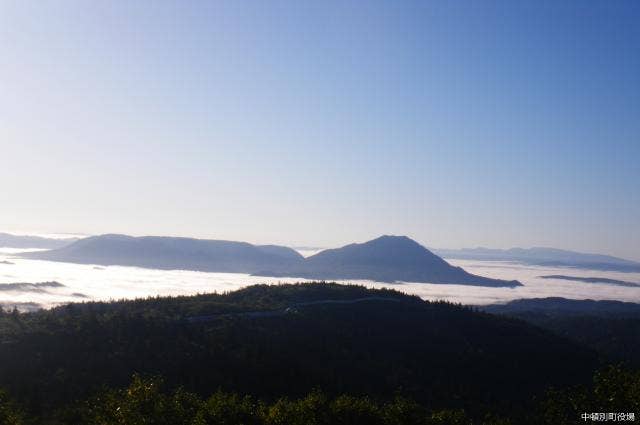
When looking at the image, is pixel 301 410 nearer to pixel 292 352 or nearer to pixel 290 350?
pixel 292 352

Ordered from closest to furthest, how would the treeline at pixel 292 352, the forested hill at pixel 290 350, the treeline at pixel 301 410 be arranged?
the treeline at pixel 301 410 < the treeline at pixel 292 352 < the forested hill at pixel 290 350

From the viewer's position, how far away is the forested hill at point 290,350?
292 feet

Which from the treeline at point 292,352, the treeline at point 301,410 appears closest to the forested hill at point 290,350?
the treeline at point 292,352

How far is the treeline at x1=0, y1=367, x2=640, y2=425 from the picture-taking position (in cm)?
4525

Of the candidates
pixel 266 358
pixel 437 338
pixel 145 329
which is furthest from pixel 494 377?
pixel 145 329

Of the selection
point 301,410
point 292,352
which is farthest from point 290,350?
point 301,410

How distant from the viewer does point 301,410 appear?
177 feet

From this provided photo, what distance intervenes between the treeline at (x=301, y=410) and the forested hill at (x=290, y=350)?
85.9ft

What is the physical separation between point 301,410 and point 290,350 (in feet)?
192

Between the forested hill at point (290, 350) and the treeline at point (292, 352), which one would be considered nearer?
the treeline at point (292, 352)

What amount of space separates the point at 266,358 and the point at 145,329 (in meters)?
26.5

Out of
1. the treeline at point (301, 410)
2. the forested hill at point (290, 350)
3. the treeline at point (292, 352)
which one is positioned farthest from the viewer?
the forested hill at point (290, 350)

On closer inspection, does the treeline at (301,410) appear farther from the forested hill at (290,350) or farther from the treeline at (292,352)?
the forested hill at (290,350)

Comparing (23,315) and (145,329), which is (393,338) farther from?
(23,315)
